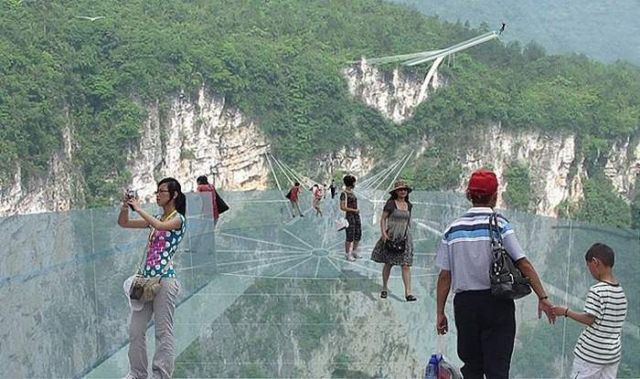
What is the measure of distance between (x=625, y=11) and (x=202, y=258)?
64059 millimetres

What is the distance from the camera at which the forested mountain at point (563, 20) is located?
6009cm

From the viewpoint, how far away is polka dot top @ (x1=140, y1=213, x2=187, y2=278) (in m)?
2.89

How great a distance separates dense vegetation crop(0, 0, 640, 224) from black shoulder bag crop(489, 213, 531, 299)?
112ft

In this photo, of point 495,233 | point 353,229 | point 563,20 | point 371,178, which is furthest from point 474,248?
point 563,20

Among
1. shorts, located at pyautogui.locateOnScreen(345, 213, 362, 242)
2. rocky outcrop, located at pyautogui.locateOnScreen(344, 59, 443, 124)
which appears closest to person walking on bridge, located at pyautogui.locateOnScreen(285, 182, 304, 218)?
shorts, located at pyautogui.locateOnScreen(345, 213, 362, 242)

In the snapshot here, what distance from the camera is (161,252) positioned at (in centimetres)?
290

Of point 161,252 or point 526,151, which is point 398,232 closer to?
point 161,252

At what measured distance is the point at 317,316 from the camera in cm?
430

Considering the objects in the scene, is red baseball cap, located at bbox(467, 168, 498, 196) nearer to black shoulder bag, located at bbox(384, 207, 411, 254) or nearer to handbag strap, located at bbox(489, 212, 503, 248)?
handbag strap, located at bbox(489, 212, 503, 248)

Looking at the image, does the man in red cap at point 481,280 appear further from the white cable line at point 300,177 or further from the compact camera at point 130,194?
the white cable line at point 300,177

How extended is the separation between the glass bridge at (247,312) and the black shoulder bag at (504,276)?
123cm

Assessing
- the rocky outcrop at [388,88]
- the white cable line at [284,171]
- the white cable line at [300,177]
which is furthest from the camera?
the rocky outcrop at [388,88]

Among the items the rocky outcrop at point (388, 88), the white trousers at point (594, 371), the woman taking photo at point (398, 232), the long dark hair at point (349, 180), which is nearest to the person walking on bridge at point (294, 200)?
the long dark hair at point (349, 180)

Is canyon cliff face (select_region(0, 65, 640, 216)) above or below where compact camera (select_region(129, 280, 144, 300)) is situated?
above
